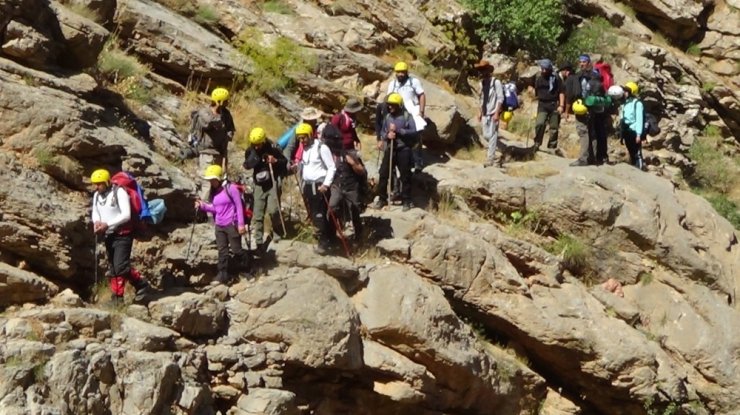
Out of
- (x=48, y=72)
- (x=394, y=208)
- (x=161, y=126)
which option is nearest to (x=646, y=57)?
(x=394, y=208)

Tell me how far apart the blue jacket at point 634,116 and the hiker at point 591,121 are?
73 cm

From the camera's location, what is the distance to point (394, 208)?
706 inches

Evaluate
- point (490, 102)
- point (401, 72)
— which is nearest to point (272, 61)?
point (401, 72)

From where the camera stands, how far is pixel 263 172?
15789mm

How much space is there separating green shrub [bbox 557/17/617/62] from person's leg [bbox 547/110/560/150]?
5.81m

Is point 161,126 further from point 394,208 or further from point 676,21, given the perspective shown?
point 676,21

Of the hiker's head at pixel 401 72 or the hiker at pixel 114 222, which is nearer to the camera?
the hiker at pixel 114 222

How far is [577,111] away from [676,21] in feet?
38.7

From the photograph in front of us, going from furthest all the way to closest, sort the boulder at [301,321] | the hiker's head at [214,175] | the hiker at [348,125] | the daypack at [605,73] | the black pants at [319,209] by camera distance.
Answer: the daypack at [605,73], the hiker at [348,125], the black pants at [319,209], the hiker's head at [214,175], the boulder at [301,321]

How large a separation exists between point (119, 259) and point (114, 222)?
1.47 ft

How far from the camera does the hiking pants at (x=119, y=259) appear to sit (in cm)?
1322

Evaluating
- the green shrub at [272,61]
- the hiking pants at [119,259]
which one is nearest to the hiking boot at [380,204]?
the green shrub at [272,61]

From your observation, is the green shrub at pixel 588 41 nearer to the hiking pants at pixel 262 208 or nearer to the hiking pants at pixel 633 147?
the hiking pants at pixel 633 147

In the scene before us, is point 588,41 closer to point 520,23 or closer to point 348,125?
point 520,23
